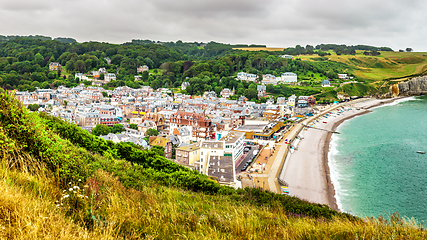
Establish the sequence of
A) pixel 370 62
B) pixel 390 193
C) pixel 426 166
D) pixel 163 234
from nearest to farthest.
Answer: pixel 163 234 → pixel 390 193 → pixel 426 166 → pixel 370 62

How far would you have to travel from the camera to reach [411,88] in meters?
62.3

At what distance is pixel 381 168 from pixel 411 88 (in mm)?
55858

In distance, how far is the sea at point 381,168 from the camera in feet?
44.0

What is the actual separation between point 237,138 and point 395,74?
76049 millimetres

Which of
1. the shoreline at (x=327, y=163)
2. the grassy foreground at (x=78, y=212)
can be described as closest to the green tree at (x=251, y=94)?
the shoreline at (x=327, y=163)

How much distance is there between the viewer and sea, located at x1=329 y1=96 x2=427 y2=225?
1341 centimetres

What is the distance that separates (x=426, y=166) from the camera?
60.6ft

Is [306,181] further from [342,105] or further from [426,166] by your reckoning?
[342,105]

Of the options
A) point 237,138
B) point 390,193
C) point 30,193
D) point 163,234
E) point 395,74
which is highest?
point 395,74

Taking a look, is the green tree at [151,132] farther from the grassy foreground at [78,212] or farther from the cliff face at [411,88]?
the cliff face at [411,88]

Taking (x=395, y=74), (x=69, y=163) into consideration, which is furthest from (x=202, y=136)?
(x=395, y=74)

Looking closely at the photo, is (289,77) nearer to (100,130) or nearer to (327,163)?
(327,163)

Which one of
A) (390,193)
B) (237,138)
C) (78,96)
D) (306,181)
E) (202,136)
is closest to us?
(390,193)

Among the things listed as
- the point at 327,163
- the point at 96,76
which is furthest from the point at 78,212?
the point at 96,76
